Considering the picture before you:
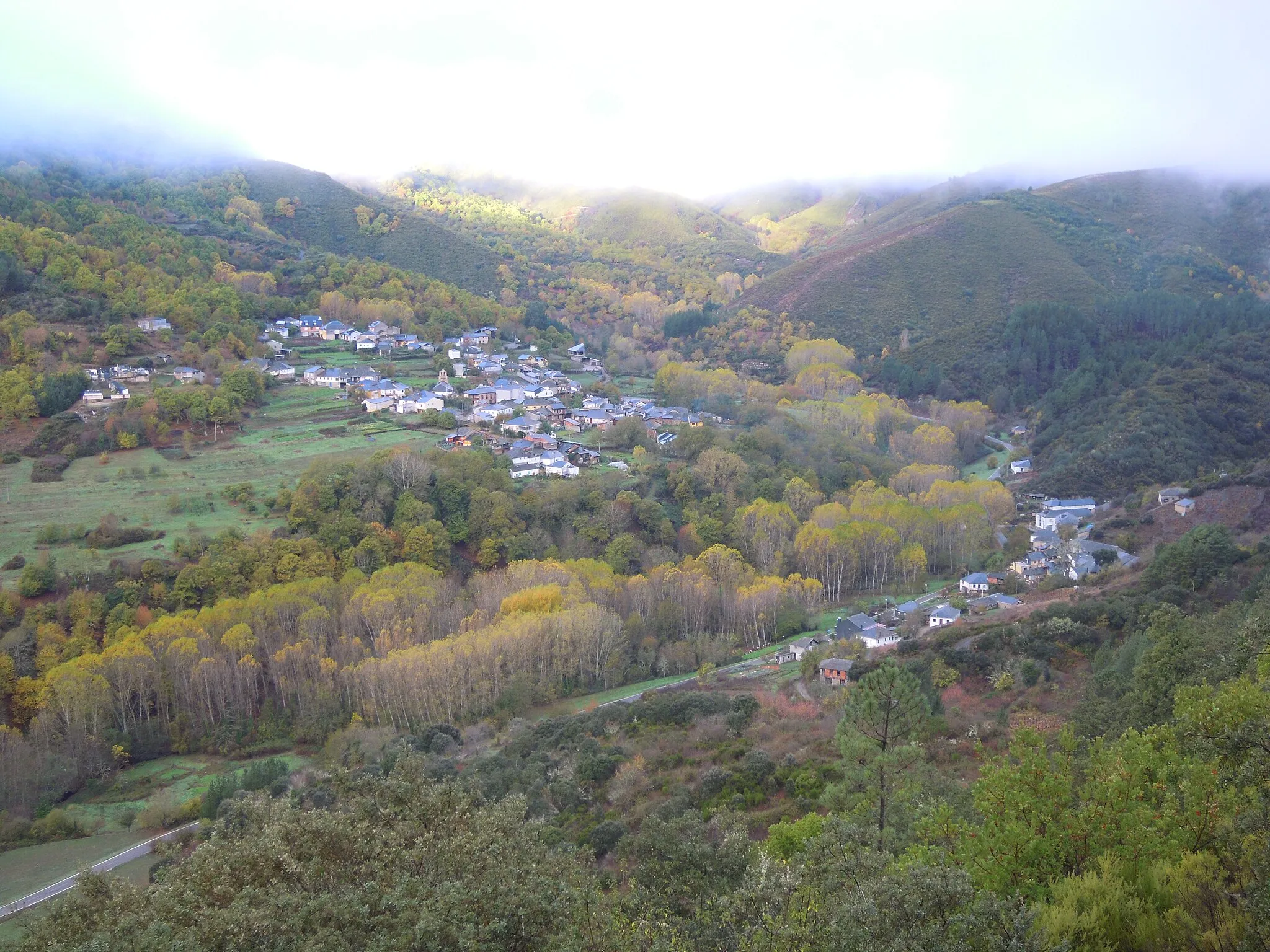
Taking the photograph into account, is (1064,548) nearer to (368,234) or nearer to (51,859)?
(51,859)

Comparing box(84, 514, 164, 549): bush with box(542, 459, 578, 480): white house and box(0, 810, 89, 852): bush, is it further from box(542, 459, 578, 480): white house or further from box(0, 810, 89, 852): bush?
box(542, 459, 578, 480): white house

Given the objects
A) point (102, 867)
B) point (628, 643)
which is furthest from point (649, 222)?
point (102, 867)

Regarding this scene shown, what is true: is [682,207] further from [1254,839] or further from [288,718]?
[1254,839]

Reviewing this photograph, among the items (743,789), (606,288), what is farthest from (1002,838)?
(606,288)

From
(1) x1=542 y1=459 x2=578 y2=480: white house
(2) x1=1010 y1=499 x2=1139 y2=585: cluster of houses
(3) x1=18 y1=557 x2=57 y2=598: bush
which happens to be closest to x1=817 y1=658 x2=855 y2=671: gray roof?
(2) x1=1010 y1=499 x2=1139 y2=585: cluster of houses

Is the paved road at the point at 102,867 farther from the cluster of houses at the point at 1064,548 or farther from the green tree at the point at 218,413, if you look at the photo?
the cluster of houses at the point at 1064,548
